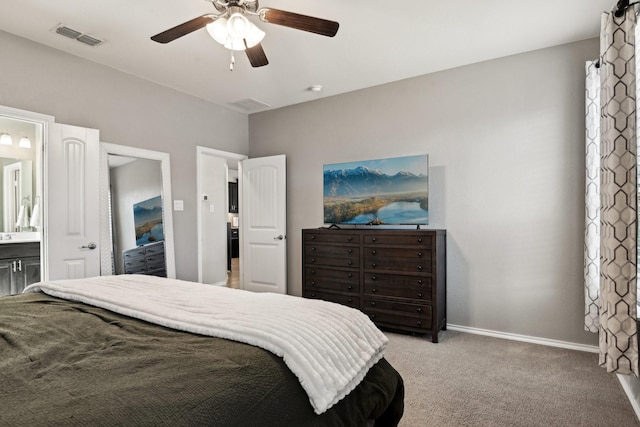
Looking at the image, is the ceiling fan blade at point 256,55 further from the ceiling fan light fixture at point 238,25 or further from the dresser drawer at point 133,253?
the dresser drawer at point 133,253

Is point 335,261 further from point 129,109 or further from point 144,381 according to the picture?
point 144,381

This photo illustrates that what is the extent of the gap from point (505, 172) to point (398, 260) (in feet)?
4.34

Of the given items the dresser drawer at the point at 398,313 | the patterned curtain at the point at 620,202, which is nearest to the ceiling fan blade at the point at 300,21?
the patterned curtain at the point at 620,202

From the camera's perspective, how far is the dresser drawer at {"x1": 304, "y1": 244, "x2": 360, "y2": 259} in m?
3.71

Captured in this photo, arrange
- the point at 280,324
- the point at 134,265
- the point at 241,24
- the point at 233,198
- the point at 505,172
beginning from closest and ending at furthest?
the point at 280,324
the point at 241,24
the point at 505,172
the point at 134,265
the point at 233,198

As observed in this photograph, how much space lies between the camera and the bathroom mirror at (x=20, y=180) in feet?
13.5

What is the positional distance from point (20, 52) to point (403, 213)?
3.77 m

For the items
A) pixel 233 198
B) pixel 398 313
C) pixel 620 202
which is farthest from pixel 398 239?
pixel 233 198

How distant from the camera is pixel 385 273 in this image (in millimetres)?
3514

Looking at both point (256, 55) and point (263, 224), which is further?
point (263, 224)

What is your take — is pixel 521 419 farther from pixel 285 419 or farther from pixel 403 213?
pixel 403 213

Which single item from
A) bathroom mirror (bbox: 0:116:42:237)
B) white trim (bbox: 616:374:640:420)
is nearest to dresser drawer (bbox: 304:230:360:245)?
white trim (bbox: 616:374:640:420)

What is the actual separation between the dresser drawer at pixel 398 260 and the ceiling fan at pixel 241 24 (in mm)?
2038

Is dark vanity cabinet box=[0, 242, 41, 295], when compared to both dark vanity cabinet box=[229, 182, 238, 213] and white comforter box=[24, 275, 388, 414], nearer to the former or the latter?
white comforter box=[24, 275, 388, 414]
